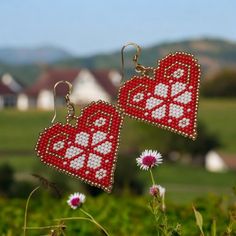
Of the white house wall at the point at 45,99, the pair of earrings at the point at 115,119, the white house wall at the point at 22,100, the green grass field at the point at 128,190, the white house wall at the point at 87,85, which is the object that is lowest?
the white house wall at the point at 22,100

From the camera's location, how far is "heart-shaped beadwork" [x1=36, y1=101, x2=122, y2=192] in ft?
12.8

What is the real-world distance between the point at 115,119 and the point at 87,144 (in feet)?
0.54

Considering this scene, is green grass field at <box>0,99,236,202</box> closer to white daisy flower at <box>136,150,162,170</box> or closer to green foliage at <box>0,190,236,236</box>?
green foliage at <box>0,190,236,236</box>

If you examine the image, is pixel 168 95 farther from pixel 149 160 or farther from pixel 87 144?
pixel 87 144

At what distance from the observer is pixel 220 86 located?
13725cm

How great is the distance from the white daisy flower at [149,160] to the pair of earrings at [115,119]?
143mm

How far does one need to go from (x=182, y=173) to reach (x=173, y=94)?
233ft

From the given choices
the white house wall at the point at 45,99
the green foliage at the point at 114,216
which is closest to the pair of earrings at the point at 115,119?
the green foliage at the point at 114,216

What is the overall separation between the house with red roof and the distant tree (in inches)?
571

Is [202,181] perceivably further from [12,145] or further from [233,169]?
[12,145]

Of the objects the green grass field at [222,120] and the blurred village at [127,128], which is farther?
the green grass field at [222,120]

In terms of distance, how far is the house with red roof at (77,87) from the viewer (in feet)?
472

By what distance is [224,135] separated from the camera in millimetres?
102250

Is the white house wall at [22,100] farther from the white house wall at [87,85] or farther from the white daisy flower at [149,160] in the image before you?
the white daisy flower at [149,160]
